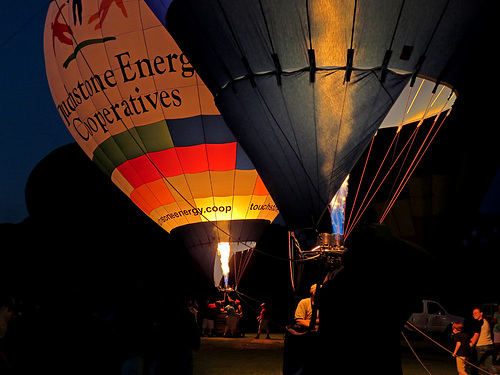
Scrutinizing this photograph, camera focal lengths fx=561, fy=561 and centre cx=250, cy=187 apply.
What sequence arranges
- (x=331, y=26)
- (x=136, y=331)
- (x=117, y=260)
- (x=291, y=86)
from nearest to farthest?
(x=136, y=331)
(x=331, y=26)
(x=291, y=86)
(x=117, y=260)

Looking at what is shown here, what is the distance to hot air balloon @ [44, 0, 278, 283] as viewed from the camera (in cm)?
1015

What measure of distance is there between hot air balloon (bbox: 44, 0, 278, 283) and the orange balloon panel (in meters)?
0.02

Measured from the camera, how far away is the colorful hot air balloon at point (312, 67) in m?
5.95

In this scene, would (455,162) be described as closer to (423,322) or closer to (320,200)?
(423,322)

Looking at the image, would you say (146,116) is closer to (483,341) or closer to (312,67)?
(312,67)

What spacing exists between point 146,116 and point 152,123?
0.17 meters

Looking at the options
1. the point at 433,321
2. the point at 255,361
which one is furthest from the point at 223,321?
the point at 255,361

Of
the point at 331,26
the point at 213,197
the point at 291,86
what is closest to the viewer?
the point at 331,26

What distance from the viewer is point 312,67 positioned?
6.24 m

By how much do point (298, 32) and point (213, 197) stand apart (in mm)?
5991

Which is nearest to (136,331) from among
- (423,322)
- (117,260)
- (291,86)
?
(291,86)

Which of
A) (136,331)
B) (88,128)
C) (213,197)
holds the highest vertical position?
(88,128)

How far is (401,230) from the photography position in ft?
61.3

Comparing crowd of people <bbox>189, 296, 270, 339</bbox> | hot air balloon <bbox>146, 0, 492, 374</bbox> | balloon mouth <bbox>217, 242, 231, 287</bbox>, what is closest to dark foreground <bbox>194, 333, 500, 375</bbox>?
balloon mouth <bbox>217, 242, 231, 287</bbox>
